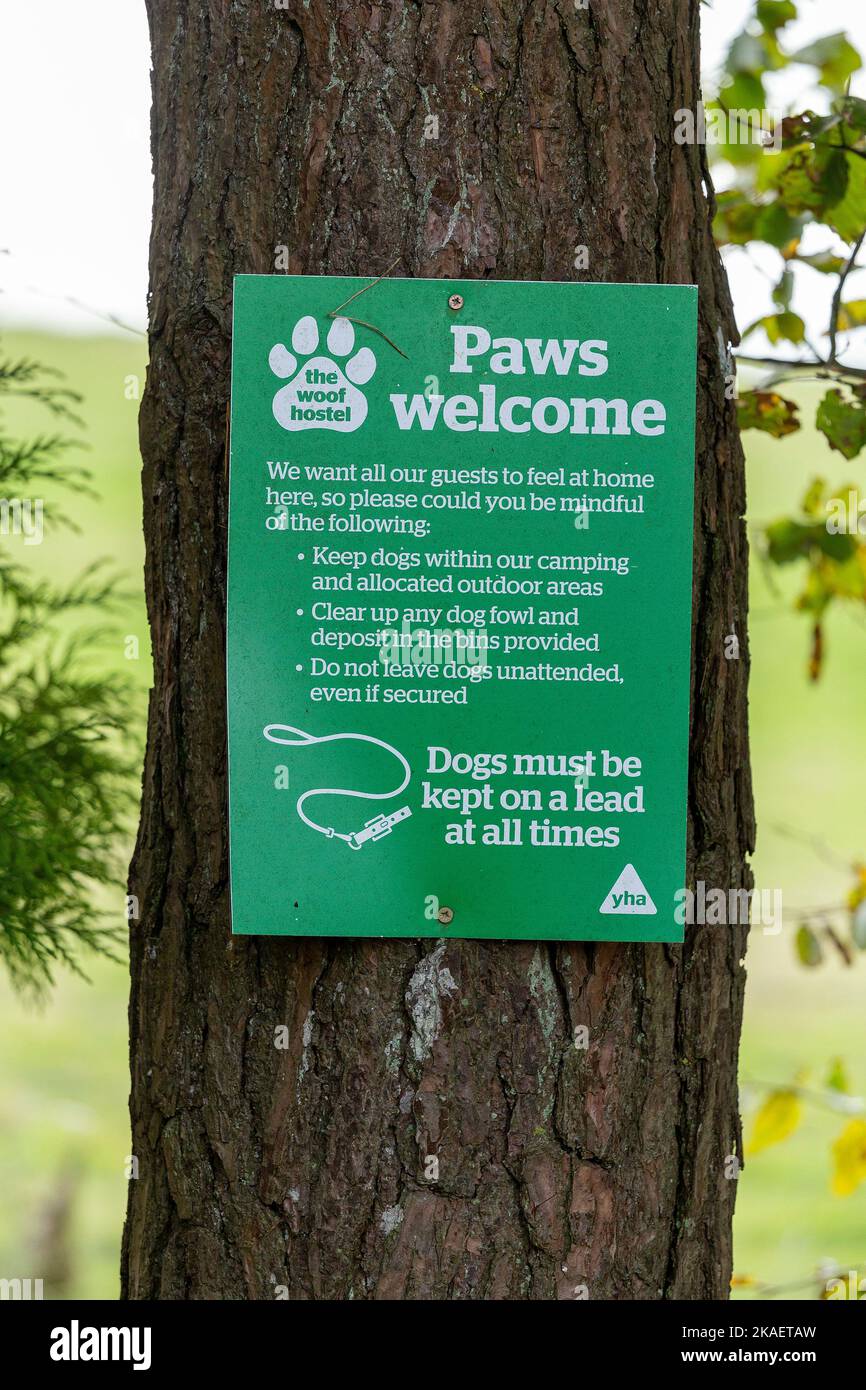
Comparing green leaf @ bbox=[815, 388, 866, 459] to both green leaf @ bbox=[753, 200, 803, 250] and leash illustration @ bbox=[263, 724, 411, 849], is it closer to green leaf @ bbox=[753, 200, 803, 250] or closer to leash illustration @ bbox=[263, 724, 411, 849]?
green leaf @ bbox=[753, 200, 803, 250]

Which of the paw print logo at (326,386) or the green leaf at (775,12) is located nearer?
the paw print logo at (326,386)

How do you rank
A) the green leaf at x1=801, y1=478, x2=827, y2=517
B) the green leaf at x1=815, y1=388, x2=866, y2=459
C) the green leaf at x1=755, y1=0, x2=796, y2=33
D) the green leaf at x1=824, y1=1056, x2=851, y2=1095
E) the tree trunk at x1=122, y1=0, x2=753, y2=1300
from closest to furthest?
1. the tree trunk at x1=122, y1=0, x2=753, y2=1300
2. the green leaf at x1=815, y1=388, x2=866, y2=459
3. the green leaf at x1=755, y1=0, x2=796, y2=33
4. the green leaf at x1=824, y1=1056, x2=851, y2=1095
5. the green leaf at x1=801, y1=478, x2=827, y2=517

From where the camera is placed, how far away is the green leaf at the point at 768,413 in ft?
6.93

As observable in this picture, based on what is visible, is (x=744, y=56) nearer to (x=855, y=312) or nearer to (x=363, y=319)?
(x=855, y=312)

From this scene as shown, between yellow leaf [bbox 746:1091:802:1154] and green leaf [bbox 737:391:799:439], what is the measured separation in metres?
1.23

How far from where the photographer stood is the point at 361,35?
Answer: 1.42 meters

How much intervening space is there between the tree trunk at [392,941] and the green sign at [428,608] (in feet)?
0.16

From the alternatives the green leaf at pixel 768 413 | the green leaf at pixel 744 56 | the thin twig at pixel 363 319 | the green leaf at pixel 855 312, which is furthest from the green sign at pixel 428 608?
the green leaf at pixel 855 312

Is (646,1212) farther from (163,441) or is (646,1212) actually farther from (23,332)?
(23,332)

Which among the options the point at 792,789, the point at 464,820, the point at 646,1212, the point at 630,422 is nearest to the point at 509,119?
the point at 630,422

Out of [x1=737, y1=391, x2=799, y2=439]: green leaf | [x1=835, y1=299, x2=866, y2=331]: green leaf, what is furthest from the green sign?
[x1=835, y1=299, x2=866, y2=331]: green leaf

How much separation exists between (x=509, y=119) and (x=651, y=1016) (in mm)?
1059

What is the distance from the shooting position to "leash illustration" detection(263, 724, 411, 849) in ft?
4.68

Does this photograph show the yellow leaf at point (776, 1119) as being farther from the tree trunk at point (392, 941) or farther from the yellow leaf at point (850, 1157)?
the tree trunk at point (392, 941)
